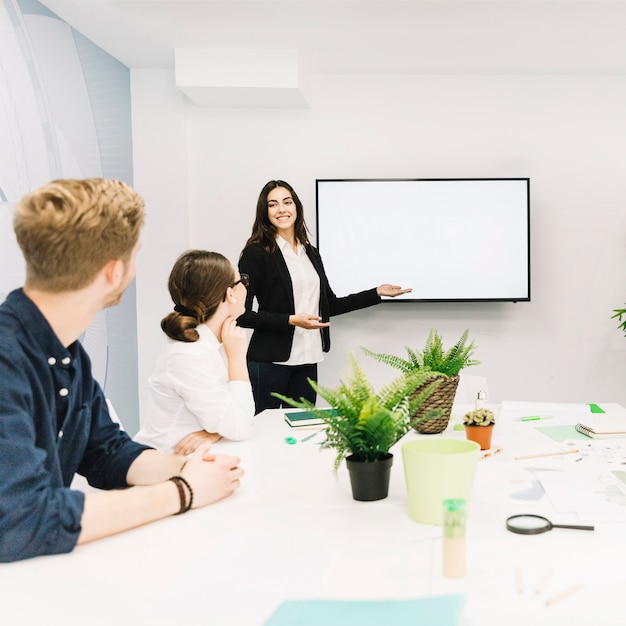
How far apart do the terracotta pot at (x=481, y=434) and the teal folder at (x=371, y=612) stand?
800mm

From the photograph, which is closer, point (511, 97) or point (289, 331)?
point (289, 331)

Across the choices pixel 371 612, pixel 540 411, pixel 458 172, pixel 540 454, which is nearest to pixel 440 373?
pixel 540 454

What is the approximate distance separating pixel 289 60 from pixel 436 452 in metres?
2.85

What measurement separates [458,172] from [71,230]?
3.29 m

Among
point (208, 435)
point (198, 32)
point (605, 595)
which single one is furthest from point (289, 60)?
point (605, 595)

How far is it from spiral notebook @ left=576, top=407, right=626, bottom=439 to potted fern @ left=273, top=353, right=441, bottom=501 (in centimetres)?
73

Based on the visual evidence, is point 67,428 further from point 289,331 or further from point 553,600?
point 289,331

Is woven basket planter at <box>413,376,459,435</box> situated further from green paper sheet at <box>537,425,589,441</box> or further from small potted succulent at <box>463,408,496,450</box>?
green paper sheet at <box>537,425,589,441</box>

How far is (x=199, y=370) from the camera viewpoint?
171 cm

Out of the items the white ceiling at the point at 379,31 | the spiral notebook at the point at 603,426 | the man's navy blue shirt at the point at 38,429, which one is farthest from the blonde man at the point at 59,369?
the white ceiling at the point at 379,31

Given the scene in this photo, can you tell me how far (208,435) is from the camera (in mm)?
1734

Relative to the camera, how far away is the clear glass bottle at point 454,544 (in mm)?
906

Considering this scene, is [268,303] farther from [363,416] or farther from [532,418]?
[363,416]

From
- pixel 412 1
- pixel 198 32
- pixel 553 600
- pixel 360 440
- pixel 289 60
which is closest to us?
pixel 553 600
